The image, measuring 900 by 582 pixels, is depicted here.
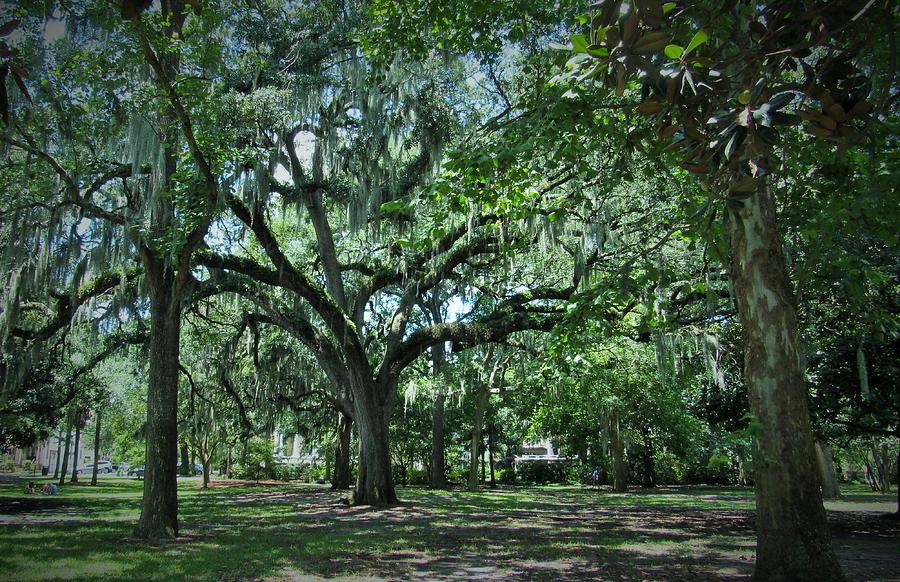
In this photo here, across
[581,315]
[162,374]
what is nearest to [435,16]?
[581,315]

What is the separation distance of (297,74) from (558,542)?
9594 millimetres

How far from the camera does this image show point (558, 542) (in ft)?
27.8

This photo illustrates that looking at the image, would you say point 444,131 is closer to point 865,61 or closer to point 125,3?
point 865,61

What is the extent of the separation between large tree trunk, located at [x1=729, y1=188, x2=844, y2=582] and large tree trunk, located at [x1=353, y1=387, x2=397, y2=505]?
32.4ft

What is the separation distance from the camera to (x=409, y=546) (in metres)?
7.99

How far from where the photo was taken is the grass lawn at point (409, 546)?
609cm

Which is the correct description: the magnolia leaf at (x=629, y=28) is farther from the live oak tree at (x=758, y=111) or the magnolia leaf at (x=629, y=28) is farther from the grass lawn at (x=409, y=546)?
the grass lawn at (x=409, y=546)

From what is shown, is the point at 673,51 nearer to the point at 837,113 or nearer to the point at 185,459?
the point at 837,113

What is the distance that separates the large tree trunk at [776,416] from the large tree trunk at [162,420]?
760 centimetres

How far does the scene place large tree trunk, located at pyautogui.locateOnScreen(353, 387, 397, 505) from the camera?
13.6 m

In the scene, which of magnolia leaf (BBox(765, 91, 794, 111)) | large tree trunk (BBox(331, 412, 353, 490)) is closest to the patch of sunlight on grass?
magnolia leaf (BBox(765, 91, 794, 111))

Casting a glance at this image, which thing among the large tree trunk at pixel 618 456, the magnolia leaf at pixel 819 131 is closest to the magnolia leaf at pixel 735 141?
the magnolia leaf at pixel 819 131

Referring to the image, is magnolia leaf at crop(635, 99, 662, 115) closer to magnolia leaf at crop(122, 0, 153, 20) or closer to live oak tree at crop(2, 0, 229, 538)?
magnolia leaf at crop(122, 0, 153, 20)

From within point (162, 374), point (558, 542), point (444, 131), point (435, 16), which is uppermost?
point (444, 131)
